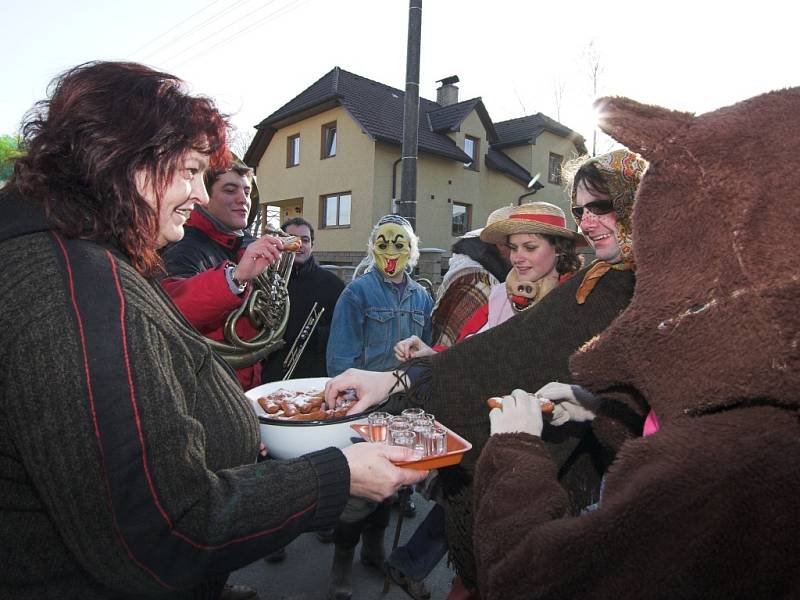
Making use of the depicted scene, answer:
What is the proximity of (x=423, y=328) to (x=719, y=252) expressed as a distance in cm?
344

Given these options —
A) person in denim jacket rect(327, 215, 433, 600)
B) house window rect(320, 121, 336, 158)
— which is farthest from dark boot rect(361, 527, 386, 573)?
house window rect(320, 121, 336, 158)

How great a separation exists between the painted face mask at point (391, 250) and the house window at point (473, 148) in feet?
56.5

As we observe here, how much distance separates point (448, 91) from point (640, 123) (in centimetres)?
2309

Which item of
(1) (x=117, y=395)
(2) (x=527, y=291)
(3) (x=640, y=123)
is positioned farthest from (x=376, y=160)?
(1) (x=117, y=395)

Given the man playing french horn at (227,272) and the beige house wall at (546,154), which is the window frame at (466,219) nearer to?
the beige house wall at (546,154)

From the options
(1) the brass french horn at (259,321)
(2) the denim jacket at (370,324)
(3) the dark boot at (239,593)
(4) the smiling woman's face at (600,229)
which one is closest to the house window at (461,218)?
(2) the denim jacket at (370,324)

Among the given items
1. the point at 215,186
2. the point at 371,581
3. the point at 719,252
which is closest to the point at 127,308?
the point at 719,252

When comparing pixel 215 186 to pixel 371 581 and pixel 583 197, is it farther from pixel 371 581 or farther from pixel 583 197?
pixel 371 581

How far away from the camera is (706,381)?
822 mm

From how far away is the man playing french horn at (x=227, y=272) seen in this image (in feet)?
8.38

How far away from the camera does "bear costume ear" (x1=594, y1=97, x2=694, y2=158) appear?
89cm

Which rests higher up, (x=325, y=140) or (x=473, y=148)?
(x=473, y=148)

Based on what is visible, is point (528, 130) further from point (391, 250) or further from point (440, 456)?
point (440, 456)

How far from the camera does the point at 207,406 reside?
120 cm
